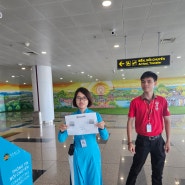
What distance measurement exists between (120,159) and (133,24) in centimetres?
334

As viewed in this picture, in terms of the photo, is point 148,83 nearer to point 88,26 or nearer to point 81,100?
point 81,100

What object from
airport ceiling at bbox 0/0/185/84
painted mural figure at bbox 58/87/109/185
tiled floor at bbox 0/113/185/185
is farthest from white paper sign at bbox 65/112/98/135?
airport ceiling at bbox 0/0/185/84

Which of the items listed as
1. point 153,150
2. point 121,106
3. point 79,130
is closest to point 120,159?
point 153,150

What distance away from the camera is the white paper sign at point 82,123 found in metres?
1.89

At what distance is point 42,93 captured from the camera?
31.1 ft

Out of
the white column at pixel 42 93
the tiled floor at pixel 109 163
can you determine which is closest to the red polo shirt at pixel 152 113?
the tiled floor at pixel 109 163

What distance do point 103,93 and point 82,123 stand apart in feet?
63.5

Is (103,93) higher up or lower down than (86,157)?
higher up

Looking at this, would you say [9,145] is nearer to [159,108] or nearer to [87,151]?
[87,151]

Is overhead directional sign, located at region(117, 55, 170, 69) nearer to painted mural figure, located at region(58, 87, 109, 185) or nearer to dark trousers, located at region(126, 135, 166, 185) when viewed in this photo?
dark trousers, located at region(126, 135, 166, 185)

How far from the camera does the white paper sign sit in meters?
1.89

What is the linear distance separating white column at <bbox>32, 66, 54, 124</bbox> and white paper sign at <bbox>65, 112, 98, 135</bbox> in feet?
25.8

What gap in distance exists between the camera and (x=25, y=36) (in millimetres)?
4996

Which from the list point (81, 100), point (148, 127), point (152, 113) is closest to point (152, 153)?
point (148, 127)
